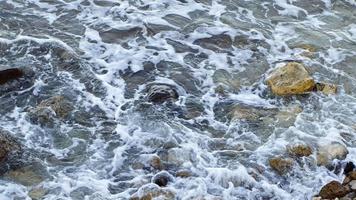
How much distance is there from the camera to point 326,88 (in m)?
8.50

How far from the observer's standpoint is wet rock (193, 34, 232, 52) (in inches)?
381

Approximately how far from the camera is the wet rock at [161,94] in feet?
26.7

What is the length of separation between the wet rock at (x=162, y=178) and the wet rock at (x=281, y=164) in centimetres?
142

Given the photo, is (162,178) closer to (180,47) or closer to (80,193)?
(80,193)

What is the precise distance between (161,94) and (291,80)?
2166 mm

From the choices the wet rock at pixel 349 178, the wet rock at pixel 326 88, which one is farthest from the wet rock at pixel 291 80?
the wet rock at pixel 349 178

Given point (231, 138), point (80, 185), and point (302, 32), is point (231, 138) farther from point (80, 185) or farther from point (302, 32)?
point (302, 32)

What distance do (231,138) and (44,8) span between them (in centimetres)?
530

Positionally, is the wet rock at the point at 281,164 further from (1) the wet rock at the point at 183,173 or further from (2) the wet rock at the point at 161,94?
(2) the wet rock at the point at 161,94

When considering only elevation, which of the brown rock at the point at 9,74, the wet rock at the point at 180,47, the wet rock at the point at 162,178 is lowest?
the wet rock at the point at 162,178

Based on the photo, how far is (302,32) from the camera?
33.6 ft

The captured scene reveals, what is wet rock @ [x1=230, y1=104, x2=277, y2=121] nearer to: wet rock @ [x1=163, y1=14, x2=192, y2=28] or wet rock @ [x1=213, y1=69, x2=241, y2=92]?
wet rock @ [x1=213, y1=69, x2=241, y2=92]

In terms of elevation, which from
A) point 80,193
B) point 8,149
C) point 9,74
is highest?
point 9,74

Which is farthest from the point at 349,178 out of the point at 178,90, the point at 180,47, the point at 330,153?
the point at 180,47
